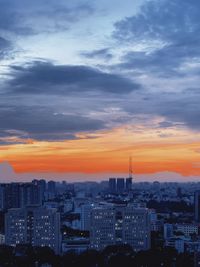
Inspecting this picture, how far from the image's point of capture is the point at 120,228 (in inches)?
965

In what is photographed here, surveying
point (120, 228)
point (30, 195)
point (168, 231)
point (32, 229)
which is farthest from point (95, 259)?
point (30, 195)

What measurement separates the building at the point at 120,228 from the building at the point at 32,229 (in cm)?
168

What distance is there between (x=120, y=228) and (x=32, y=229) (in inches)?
144

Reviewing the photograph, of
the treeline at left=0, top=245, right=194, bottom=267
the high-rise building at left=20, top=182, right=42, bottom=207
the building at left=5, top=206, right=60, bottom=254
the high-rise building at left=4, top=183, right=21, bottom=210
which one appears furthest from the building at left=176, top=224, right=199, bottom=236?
the high-rise building at left=4, top=183, right=21, bottom=210

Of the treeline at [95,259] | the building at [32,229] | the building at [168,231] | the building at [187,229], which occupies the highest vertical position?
the building at [32,229]

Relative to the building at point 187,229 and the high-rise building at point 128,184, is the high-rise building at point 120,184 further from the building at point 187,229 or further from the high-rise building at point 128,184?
the building at point 187,229

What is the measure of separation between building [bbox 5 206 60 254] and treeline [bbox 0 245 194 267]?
2797 mm

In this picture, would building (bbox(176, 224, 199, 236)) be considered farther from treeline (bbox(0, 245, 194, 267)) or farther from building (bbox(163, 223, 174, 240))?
treeline (bbox(0, 245, 194, 267))

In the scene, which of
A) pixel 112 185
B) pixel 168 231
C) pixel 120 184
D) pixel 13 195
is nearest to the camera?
pixel 168 231

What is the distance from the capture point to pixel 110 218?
2461 cm

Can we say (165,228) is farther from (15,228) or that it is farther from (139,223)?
(15,228)

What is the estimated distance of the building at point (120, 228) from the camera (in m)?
24.1

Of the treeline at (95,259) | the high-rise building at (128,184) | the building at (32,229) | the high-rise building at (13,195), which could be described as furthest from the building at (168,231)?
the high-rise building at (128,184)

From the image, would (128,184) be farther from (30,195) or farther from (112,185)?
(30,195)
